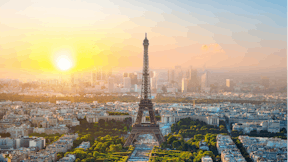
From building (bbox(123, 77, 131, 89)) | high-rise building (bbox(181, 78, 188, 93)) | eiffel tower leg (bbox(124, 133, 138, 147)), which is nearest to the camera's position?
eiffel tower leg (bbox(124, 133, 138, 147))

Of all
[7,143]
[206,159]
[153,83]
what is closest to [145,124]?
[206,159]

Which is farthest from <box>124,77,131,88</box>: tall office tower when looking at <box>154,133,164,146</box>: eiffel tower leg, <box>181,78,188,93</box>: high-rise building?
<box>154,133,164,146</box>: eiffel tower leg

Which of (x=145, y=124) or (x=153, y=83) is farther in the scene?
(x=153, y=83)

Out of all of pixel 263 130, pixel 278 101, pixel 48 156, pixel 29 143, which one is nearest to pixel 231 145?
pixel 263 130

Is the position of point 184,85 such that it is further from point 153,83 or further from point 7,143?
point 7,143

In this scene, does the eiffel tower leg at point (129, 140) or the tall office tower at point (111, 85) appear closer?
the eiffel tower leg at point (129, 140)

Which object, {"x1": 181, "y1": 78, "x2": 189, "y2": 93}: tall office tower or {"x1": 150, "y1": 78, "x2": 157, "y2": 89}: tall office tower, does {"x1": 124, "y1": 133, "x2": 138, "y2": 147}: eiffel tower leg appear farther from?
{"x1": 181, "y1": 78, "x2": 189, "y2": 93}: tall office tower

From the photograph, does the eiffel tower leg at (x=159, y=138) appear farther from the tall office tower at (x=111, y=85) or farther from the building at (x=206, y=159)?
the tall office tower at (x=111, y=85)

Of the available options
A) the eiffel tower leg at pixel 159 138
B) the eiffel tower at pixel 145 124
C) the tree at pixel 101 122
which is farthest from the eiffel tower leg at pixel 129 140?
the tree at pixel 101 122

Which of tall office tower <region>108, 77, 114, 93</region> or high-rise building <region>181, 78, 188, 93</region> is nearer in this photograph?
high-rise building <region>181, 78, 188, 93</region>

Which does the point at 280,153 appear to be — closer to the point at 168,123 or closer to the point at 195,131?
the point at 195,131

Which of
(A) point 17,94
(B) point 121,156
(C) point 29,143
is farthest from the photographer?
(A) point 17,94
